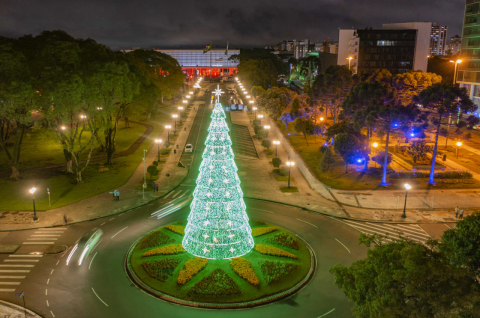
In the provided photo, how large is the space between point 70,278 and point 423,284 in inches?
907

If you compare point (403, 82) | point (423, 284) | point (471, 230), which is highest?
point (403, 82)

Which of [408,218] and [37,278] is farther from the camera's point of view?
[408,218]

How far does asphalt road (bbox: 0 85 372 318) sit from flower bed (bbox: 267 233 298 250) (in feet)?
6.08

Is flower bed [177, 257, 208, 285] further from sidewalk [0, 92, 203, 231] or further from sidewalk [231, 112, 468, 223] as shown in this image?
sidewalk [231, 112, 468, 223]

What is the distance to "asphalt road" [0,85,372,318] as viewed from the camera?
24719 millimetres

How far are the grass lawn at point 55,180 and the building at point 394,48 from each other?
94.9 m

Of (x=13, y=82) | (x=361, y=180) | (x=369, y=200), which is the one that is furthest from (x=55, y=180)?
(x=361, y=180)

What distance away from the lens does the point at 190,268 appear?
2819 centimetres

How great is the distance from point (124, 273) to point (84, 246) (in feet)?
19.7

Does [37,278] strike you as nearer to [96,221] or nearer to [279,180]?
[96,221]

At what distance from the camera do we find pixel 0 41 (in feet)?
136

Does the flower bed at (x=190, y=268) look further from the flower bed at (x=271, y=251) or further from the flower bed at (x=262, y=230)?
the flower bed at (x=262, y=230)

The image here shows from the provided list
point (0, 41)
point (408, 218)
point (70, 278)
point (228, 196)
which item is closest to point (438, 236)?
point (408, 218)

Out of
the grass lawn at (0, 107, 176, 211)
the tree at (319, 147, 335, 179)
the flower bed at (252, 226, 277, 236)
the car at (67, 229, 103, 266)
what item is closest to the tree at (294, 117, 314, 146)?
the tree at (319, 147, 335, 179)
